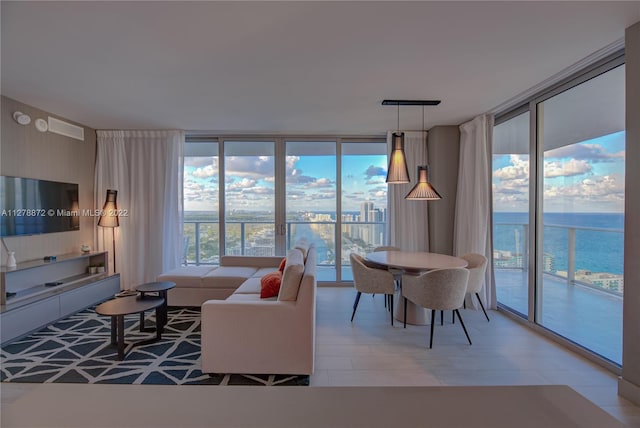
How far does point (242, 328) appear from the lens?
2.30m

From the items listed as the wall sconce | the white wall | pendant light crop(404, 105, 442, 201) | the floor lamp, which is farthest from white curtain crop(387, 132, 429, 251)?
the wall sconce

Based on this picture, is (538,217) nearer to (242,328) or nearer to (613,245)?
(613,245)

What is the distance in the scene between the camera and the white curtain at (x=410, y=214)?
4742 mm

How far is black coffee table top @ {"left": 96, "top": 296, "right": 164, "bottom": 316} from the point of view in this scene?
2.55 metres

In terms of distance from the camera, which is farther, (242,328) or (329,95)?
(329,95)

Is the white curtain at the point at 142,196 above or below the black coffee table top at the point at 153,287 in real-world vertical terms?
above

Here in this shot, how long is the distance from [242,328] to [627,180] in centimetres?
299

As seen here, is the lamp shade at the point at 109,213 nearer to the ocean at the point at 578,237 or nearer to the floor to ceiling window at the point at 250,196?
the floor to ceiling window at the point at 250,196

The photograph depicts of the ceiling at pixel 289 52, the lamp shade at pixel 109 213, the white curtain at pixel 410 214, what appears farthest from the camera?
the white curtain at pixel 410 214

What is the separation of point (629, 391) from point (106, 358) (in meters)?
4.02

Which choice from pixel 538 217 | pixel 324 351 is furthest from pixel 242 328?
pixel 538 217

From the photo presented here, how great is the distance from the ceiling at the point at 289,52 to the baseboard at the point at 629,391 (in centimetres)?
248

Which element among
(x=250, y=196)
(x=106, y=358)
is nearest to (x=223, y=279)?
(x=106, y=358)

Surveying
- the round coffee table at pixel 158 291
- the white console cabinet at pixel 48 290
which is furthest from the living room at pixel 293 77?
the round coffee table at pixel 158 291
